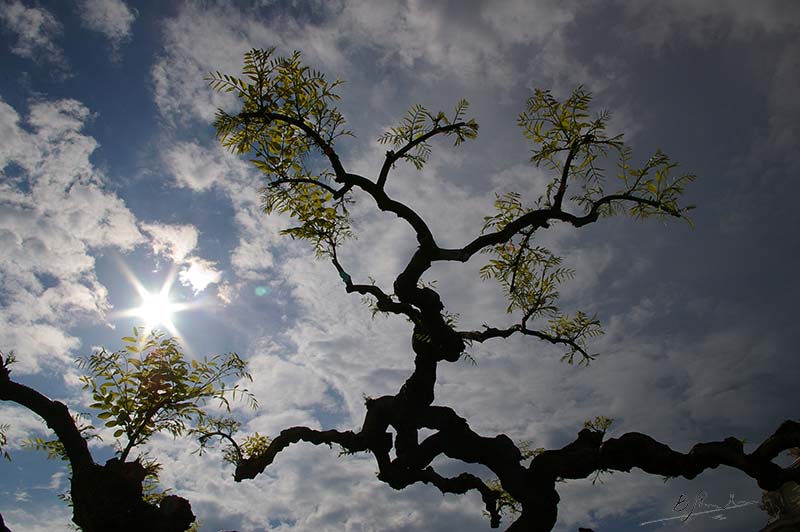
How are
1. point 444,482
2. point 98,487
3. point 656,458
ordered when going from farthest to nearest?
1. point 444,482
2. point 656,458
3. point 98,487

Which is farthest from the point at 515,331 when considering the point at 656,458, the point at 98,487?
the point at 98,487

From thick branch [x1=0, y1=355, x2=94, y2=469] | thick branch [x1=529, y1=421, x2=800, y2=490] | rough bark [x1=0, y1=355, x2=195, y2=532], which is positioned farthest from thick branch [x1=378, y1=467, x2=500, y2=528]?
thick branch [x1=0, y1=355, x2=94, y2=469]

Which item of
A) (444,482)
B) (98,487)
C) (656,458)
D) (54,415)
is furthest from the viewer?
(444,482)

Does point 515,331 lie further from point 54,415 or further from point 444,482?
point 54,415

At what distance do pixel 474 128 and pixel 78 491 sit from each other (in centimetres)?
845

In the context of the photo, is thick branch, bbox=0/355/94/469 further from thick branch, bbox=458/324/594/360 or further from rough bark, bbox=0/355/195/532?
thick branch, bbox=458/324/594/360

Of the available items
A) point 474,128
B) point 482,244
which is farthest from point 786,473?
point 474,128

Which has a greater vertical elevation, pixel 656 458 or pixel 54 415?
pixel 54 415

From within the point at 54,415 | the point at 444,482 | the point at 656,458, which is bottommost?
the point at 656,458

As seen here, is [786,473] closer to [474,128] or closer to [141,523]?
[474,128]

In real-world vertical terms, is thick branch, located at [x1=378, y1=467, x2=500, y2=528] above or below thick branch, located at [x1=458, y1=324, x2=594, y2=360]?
below

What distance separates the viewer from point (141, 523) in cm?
617

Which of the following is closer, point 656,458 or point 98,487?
point 98,487

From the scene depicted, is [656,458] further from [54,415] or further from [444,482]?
[54,415]
